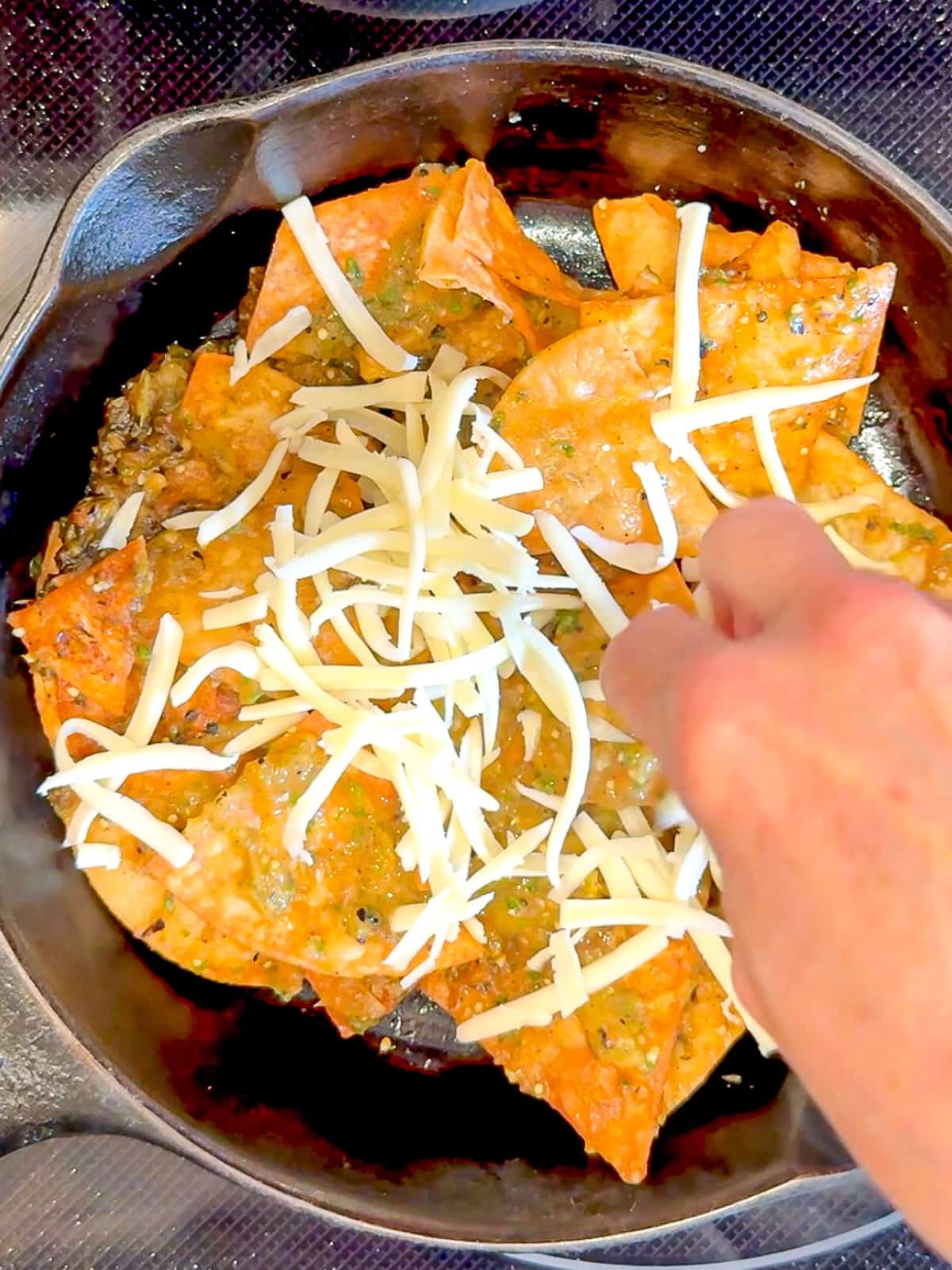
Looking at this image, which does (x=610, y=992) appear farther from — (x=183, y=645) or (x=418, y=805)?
(x=183, y=645)

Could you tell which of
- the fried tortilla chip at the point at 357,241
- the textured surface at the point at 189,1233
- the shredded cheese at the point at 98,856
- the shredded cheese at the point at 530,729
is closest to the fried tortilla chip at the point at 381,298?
the fried tortilla chip at the point at 357,241

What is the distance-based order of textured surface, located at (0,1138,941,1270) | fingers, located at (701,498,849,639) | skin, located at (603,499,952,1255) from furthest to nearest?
1. textured surface, located at (0,1138,941,1270)
2. fingers, located at (701,498,849,639)
3. skin, located at (603,499,952,1255)

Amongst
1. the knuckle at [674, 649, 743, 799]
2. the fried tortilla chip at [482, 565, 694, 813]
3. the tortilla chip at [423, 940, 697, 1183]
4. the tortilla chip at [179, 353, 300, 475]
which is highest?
the tortilla chip at [179, 353, 300, 475]

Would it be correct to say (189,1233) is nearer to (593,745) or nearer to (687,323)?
(593,745)

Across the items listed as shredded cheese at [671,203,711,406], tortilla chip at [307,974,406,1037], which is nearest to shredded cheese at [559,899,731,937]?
tortilla chip at [307,974,406,1037]

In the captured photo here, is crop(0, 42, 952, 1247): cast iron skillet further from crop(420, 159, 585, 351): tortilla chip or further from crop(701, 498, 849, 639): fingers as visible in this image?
crop(701, 498, 849, 639): fingers

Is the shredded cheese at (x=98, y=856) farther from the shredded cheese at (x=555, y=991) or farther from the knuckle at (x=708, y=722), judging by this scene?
the knuckle at (x=708, y=722)

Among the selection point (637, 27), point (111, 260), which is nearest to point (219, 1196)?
point (111, 260)

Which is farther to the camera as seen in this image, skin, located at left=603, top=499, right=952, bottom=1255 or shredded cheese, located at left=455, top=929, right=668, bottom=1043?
shredded cheese, located at left=455, top=929, right=668, bottom=1043
